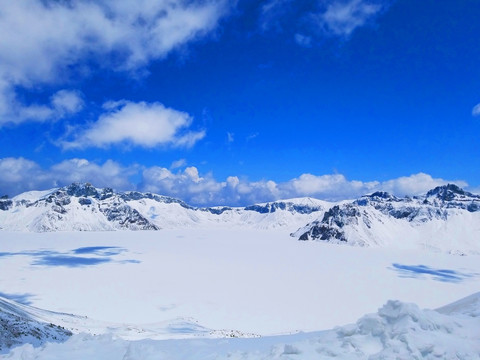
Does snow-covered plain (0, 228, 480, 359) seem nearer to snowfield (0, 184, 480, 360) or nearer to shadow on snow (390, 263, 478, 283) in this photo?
snowfield (0, 184, 480, 360)

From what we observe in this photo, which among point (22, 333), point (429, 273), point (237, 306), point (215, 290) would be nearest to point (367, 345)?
point (22, 333)

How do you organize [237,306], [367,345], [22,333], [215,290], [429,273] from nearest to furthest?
[367,345], [22,333], [237,306], [215,290], [429,273]

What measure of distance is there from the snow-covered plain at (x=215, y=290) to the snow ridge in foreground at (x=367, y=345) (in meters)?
0.20

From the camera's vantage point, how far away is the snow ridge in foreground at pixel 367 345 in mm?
10500

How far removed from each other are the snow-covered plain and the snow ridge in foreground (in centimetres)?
20

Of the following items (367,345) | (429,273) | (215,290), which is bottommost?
(429,273)

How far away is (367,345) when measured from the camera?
37.0ft

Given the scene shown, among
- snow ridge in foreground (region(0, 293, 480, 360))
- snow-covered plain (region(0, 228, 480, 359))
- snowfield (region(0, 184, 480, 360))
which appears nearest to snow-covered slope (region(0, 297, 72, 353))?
snowfield (region(0, 184, 480, 360))

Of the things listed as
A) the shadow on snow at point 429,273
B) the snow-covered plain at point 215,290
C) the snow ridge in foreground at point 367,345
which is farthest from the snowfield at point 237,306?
the shadow on snow at point 429,273

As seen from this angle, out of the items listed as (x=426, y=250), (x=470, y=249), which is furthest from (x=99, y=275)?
(x=470, y=249)

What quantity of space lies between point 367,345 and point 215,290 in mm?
71421

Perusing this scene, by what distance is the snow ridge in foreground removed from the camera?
1050 centimetres

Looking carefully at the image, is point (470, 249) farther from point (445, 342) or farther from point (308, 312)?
point (445, 342)

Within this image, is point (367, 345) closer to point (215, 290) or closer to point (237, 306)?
point (237, 306)
